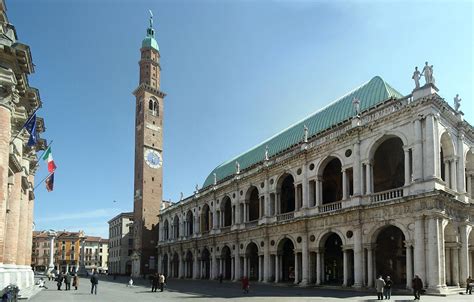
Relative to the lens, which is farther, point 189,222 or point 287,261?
point 189,222

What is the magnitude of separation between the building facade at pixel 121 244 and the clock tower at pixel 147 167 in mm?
14687

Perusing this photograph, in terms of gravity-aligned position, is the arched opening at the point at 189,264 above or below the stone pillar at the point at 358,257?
below

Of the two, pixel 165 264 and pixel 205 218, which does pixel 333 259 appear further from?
pixel 165 264

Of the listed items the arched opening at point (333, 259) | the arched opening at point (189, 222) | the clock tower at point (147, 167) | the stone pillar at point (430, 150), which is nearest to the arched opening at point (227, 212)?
the arched opening at point (189, 222)

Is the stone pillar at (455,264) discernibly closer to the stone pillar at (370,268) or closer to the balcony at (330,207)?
the stone pillar at (370,268)

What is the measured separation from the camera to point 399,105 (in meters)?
28.9

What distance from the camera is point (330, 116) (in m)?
41.2

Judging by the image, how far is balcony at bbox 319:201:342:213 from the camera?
3272cm

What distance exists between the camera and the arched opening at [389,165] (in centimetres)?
3316

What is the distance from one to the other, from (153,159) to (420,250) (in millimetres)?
51749

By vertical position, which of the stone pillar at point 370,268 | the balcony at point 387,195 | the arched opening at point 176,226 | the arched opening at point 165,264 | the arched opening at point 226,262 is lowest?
the arched opening at point 165,264

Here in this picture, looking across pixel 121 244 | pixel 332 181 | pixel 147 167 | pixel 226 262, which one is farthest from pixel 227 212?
pixel 121 244

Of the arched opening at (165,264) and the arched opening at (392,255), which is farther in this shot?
the arched opening at (165,264)

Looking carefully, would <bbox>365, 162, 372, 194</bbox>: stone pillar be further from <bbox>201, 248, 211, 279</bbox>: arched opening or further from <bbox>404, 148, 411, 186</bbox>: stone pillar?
<bbox>201, 248, 211, 279</bbox>: arched opening
